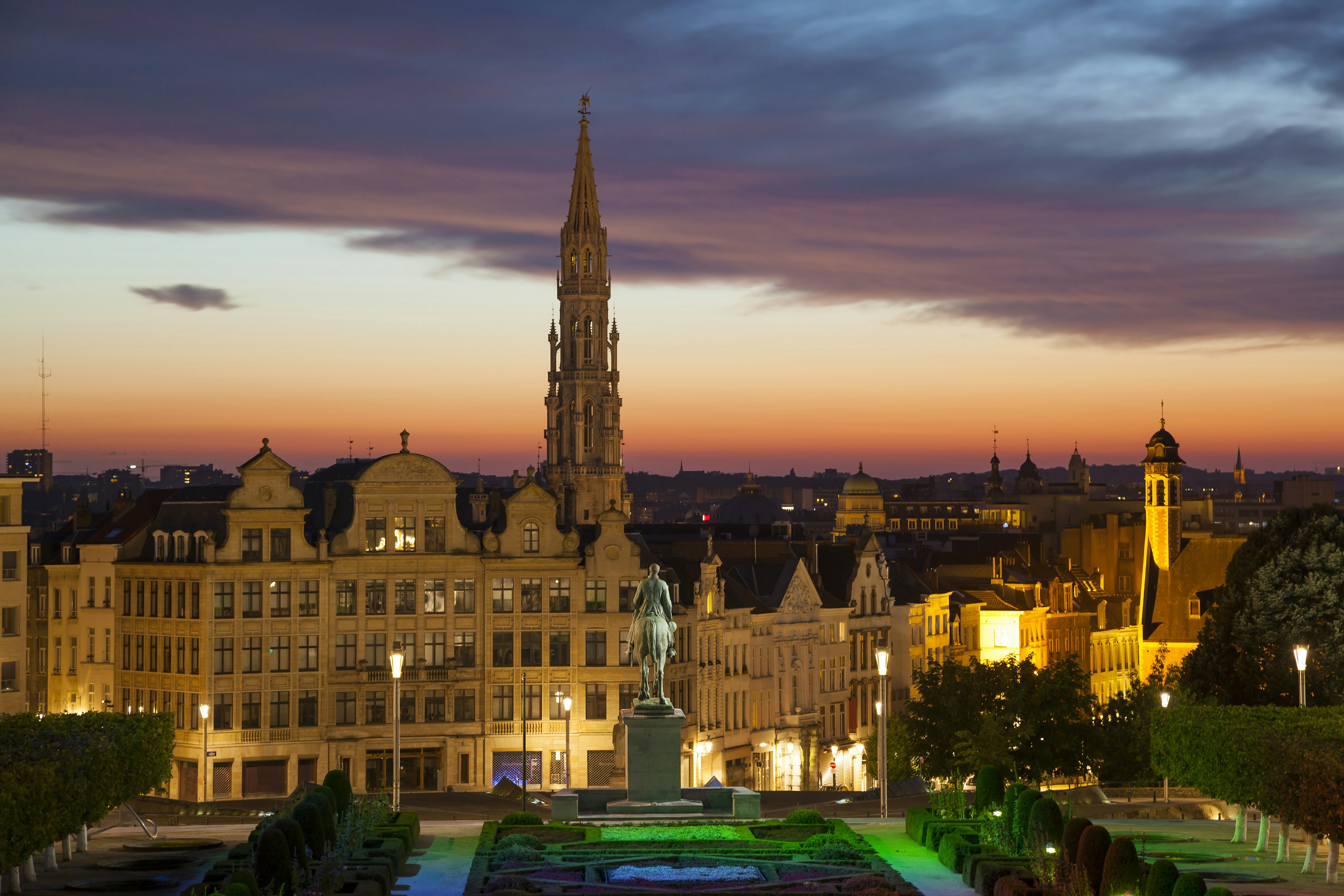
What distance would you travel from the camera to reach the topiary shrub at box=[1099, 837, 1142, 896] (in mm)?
52750

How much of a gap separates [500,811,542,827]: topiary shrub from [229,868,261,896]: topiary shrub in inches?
866

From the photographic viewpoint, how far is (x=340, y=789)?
67.1 metres

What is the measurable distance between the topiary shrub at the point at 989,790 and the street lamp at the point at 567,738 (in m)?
38.8

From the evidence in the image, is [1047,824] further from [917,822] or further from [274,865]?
[274,865]

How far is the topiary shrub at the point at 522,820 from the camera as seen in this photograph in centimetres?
7156

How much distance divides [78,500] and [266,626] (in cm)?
3399

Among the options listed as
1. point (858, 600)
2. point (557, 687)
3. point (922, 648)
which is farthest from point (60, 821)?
point (922, 648)

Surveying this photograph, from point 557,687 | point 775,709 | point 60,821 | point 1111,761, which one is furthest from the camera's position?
point 775,709

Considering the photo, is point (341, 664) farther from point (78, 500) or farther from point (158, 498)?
point (78, 500)

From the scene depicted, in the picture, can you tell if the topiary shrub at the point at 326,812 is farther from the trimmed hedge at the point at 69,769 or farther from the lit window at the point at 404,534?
the lit window at the point at 404,534

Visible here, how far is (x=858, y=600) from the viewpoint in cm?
14412

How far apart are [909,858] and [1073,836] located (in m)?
10.0

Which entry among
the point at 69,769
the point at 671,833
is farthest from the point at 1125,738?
the point at 69,769

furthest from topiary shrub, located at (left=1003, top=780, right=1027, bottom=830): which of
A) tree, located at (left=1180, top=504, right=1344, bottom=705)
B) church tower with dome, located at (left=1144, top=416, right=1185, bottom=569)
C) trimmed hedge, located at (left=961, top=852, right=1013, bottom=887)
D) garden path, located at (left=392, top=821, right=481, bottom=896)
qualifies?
church tower with dome, located at (left=1144, top=416, right=1185, bottom=569)
